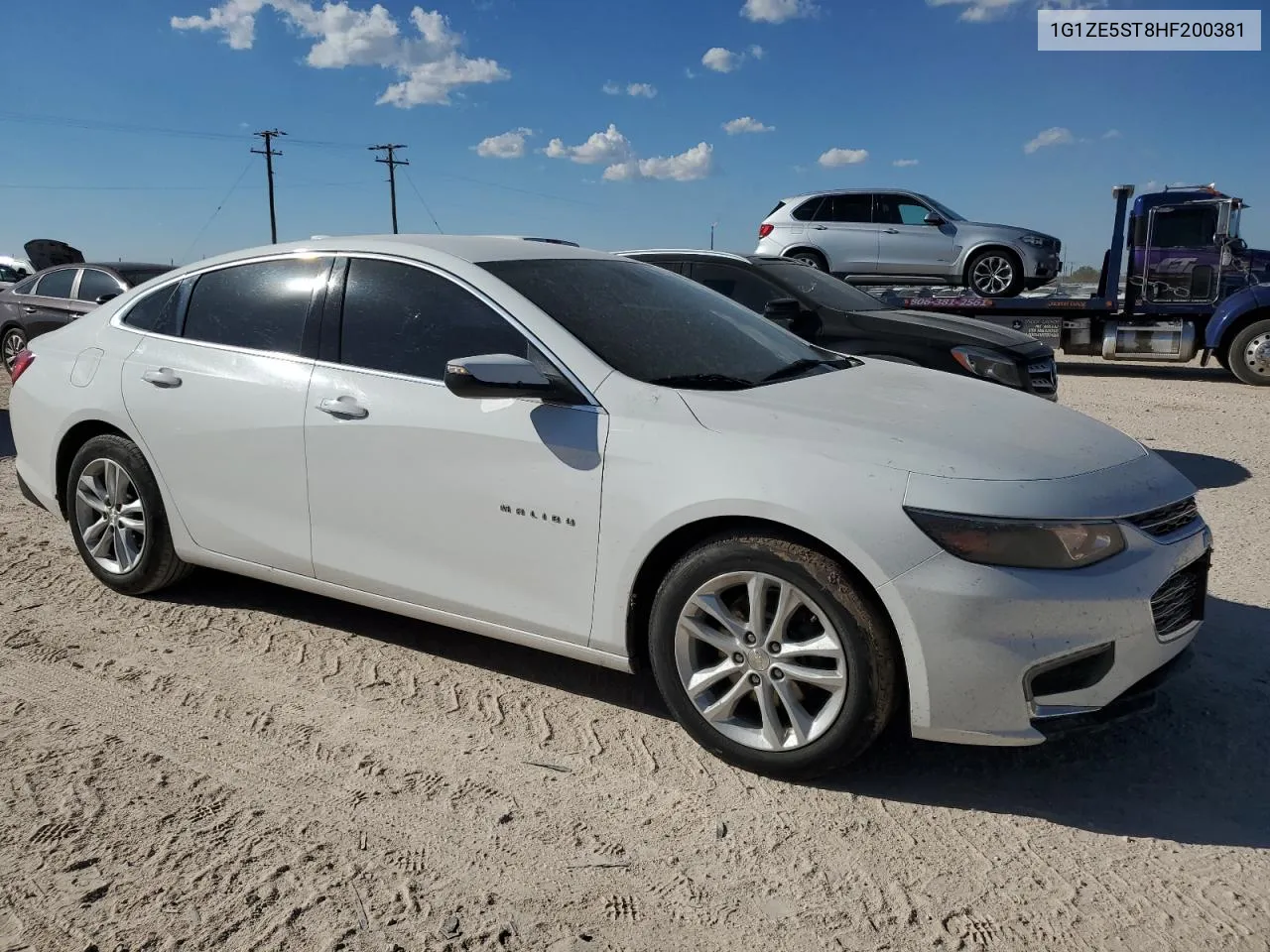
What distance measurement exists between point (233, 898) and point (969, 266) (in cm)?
1400

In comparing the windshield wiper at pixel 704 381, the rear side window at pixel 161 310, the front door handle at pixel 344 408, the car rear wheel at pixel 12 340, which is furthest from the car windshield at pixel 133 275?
the windshield wiper at pixel 704 381

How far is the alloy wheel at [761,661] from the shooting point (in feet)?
9.71

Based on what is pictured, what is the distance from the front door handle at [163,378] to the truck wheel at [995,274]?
12.5 m

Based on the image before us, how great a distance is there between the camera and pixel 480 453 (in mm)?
3408

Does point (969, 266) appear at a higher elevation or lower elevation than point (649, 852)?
higher

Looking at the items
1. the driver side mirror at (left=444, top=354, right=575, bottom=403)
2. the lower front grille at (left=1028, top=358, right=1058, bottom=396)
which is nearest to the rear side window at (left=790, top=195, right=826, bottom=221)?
the lower front grille at (left=1028, top=358, right=1058, bottom=396)

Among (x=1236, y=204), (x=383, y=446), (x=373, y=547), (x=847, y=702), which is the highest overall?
(x=1236, y=204)

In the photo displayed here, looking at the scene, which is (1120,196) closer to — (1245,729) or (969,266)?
(969,266)

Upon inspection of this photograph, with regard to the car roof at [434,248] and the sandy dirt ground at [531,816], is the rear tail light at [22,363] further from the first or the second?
the sandy dirt ground at [531,816]

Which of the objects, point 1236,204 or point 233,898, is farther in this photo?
point 1236,204

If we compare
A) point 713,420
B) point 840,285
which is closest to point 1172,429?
point 840,285

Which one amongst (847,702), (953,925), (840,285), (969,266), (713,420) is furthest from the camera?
(969,266)

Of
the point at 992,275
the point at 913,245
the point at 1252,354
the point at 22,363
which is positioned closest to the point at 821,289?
the point at 22,363

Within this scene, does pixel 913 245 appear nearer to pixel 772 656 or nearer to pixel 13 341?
pixel 13 341
